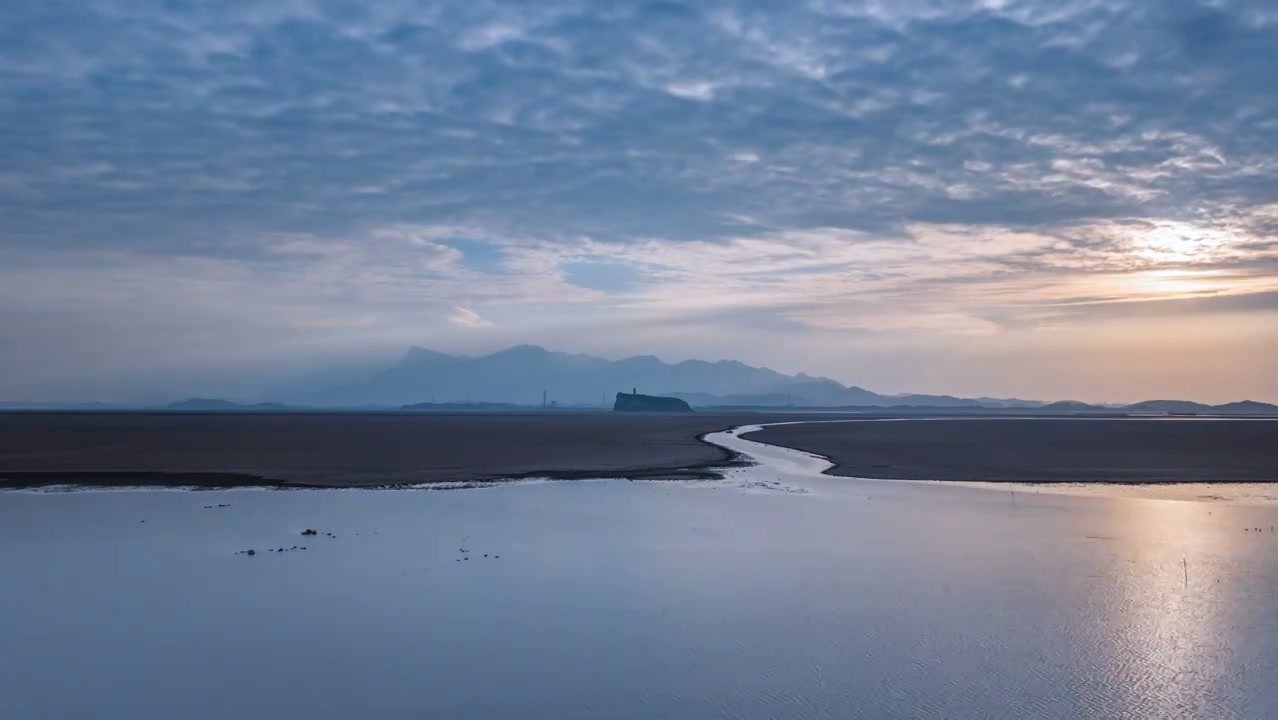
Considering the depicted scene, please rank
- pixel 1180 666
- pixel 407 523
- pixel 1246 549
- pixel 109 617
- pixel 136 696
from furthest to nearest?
pixel 407 523 → pixel 1246 549 → pixel 109 617 → pixel 1180 666 → pixel 136 696

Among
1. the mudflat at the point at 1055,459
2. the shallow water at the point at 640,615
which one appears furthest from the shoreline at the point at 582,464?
the shallow water at the point at 640,615

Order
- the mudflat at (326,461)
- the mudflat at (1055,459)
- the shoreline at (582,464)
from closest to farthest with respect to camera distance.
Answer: the shoreline at (582,464), the mudflat at (326,461), the mudflat at (1055,459)

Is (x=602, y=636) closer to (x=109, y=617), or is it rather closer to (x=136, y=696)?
(x=136, y=696)

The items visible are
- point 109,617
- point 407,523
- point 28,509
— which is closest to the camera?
point 109,617

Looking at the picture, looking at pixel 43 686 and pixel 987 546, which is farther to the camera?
pixel 987 546

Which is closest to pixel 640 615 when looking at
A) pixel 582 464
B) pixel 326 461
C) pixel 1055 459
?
pixel 582 464

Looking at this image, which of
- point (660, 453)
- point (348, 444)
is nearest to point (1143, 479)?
point (660, 453)

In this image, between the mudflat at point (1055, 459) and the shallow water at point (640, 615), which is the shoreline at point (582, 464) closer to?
the mudflat at point (1055, 459)

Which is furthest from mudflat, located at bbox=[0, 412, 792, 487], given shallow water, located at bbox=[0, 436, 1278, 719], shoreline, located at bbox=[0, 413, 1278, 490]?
shallow water, located at bbox=[0, 436, 1278, 719]

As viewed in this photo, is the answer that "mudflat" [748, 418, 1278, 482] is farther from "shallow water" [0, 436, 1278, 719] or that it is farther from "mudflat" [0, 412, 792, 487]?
"shallow water" [0, 436, 1278, 719]
